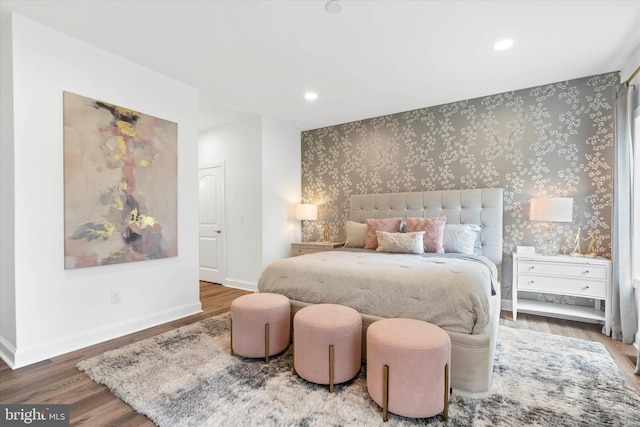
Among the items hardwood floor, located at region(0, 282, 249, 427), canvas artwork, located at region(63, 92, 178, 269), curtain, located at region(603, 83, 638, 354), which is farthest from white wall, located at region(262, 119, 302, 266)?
curtain, located at region(603, 83, 638, 354)

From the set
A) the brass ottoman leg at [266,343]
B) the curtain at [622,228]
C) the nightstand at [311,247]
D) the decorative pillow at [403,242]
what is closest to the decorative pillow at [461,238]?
the decorative pillow at [403,242]

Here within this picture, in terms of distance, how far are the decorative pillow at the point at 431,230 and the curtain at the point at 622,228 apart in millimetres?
1525

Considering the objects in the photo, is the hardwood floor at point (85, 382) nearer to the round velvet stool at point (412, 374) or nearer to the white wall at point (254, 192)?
the round velvet stool at point (412, 374)

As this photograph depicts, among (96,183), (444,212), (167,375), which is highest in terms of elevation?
(96,183)

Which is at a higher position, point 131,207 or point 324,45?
point 324,45

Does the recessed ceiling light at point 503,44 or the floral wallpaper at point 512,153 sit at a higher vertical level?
the recessed ceiling light at point 503,44

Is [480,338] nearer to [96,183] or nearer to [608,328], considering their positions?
[608,328]

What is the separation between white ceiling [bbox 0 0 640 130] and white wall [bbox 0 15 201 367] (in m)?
0.21

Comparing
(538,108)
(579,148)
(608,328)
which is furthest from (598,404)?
(538,108)

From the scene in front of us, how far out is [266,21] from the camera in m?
2.27

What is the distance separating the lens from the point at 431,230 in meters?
3.46

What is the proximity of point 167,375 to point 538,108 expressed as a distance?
15.0 feet

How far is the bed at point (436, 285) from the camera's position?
1.84 meters

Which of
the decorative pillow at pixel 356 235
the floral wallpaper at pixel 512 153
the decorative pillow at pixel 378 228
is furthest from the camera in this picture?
the decorative pillow at pixel 356 235
